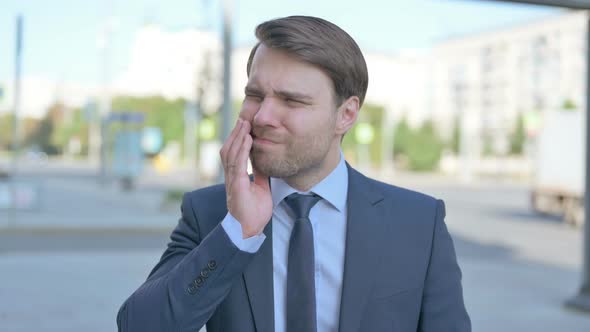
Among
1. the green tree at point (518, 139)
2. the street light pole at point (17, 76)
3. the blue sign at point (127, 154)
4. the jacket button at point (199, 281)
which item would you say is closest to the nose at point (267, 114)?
the jacket button at point (199, 281)

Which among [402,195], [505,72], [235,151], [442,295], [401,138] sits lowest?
[401,138]

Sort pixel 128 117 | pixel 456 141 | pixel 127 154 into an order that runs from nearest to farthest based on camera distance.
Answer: pixel 128 117
pixel 127 154
pixel 456 141

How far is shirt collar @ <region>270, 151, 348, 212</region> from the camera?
5.89 ft

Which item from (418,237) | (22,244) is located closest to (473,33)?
(22,244)

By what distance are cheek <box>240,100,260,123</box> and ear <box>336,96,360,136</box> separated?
0.64 feet

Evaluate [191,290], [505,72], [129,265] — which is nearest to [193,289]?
[191,290]

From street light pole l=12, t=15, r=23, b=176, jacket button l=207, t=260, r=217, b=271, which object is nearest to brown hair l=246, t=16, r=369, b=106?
jacket button l=207, t=260, r=217, b=271

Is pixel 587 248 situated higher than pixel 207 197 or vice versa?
pixel 207 197

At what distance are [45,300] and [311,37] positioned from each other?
5956mm

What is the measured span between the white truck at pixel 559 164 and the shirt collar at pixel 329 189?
1790cm

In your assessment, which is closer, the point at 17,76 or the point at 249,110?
the point at 249,110

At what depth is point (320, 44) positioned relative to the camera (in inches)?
65.2

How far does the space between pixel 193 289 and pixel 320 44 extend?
57 centimetres

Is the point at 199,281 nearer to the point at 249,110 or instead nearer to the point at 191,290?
the point at 191,290
